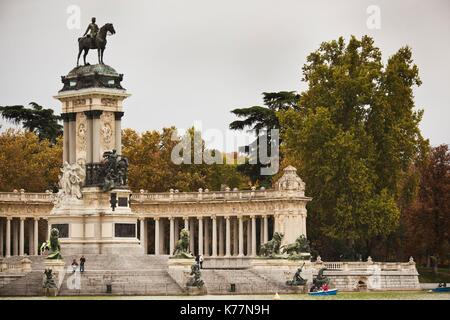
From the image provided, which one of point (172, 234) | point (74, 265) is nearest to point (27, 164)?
point (172, 234)

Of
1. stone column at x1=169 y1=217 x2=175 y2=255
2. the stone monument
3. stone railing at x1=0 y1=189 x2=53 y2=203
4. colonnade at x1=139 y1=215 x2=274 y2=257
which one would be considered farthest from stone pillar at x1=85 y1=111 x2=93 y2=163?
stone column at x1=169 y1=217 x2=175 y2=255

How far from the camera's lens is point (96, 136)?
9494 cm

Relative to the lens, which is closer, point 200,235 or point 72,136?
point 72,136

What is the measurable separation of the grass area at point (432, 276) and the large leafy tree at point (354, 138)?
15.6 ft

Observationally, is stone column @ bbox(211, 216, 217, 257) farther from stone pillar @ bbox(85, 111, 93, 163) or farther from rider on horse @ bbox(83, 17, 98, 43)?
rider on horse @ bbox(83, 17, 98, 43)

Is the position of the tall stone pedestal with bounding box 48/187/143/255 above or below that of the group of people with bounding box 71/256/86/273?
A: above

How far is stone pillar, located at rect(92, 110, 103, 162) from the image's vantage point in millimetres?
94938

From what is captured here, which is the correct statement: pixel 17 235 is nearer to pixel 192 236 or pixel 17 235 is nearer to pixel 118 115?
pixel 192 236

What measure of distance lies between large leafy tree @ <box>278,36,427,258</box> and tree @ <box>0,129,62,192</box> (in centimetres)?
1851

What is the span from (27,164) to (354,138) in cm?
2471

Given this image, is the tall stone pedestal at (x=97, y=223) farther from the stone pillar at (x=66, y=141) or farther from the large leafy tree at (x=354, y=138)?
the large leafy tree at (x=354, y=138)

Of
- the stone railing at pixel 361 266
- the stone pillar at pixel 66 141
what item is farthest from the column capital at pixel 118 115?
the stone railing at pixel 361 266

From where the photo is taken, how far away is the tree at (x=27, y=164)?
117812 mm

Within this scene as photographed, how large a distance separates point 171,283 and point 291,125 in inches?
1054
